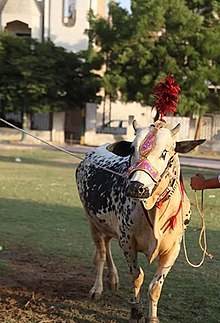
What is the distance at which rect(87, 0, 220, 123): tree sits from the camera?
34594 millimetres

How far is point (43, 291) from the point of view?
21.0ft

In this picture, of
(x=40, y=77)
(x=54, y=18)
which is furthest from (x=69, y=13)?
(x=40, y=77)

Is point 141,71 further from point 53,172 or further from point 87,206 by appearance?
point 87,206

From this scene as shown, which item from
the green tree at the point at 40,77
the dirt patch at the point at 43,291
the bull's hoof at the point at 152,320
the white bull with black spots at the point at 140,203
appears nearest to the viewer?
the white bull with black spots at the point at 140,203

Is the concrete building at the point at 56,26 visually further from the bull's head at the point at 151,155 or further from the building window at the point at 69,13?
the bull's head at the point at 151,155

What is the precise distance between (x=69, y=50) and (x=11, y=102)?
5.84 m

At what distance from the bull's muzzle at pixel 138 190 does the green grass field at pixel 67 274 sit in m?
1.65

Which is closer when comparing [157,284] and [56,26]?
[157,284]

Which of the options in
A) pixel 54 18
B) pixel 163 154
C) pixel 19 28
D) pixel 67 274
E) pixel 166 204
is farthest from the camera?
pixel 19 28

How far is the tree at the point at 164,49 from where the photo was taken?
34594 millimetres

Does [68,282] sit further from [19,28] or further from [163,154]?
[19,28]

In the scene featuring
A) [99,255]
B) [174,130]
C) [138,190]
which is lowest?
[99,255]

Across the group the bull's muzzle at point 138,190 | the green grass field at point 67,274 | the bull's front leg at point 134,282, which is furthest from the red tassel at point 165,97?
the green grass field at point 67,274

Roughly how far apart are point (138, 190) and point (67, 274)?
3046mm
